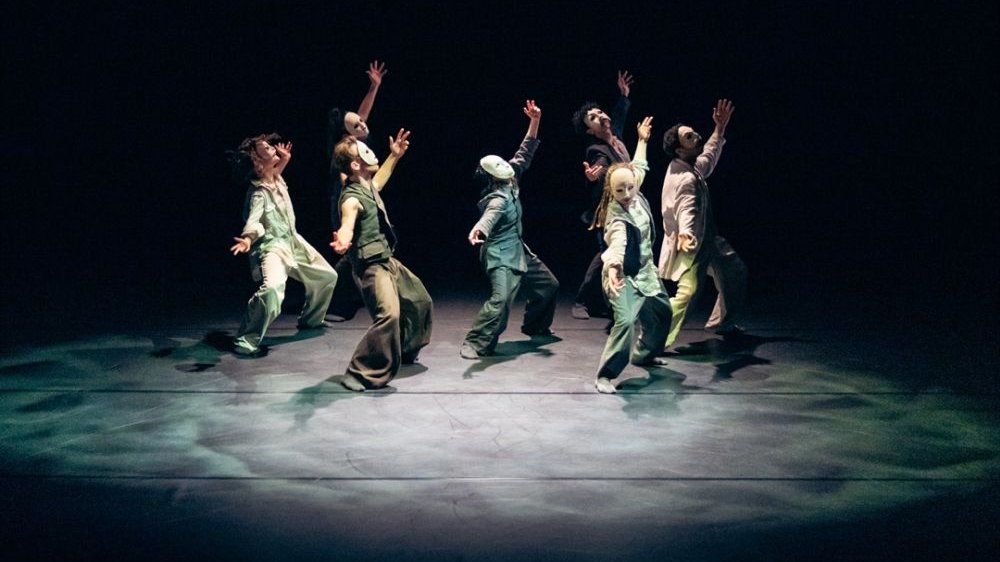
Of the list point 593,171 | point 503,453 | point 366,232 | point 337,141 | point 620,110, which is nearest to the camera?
point 503,453

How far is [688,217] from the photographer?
6.73 meters

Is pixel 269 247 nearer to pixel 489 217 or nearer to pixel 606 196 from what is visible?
pixel 489 217

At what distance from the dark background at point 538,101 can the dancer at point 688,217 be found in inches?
93.6

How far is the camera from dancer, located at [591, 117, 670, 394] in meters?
5.74

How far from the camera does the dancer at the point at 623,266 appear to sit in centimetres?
574

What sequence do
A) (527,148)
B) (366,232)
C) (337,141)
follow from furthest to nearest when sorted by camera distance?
(337,141) < (527,148) < (366,232)

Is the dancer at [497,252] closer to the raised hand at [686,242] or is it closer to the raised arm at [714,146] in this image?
the raised hand at [686,242]

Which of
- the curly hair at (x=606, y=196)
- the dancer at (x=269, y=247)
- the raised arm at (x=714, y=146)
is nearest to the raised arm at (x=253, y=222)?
the dancer at (x=269, y=247)

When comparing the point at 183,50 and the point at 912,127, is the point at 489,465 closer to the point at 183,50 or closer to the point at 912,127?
the point at 183,50

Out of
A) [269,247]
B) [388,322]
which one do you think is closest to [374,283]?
[388,322]

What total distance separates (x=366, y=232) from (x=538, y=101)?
5486 mm

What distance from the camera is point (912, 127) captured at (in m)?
11.7

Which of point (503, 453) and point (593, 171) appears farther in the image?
point (593, 171)

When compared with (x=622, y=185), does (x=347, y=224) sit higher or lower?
lower
